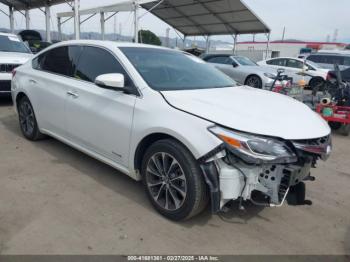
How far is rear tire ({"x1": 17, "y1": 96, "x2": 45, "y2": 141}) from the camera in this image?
4884 millimetres

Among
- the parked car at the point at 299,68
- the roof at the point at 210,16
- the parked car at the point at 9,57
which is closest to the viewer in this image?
the parked car at the point at 9,57

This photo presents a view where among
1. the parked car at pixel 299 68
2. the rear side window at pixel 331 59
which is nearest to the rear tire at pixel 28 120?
the parked car at pixel 299 68

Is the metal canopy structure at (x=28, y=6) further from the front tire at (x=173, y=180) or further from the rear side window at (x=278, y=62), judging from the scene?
the front tire at (x=173, y=180)

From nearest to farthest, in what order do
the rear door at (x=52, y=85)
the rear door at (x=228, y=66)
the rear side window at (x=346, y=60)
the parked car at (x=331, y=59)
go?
the rear door at (x=52, y=85) < the rear door at (x=228, y=66) < the rear side window at (x=346, y=60) < the parked car at (x=331, y=59)

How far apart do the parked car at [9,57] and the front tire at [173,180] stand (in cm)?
566

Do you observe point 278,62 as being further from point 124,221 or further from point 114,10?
point 124,221

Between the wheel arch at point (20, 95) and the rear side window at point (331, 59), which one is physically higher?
the rear side window at point (331, 59)

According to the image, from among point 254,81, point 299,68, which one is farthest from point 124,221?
point 299,68

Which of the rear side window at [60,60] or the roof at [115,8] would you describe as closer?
the rear side window at [60,60]

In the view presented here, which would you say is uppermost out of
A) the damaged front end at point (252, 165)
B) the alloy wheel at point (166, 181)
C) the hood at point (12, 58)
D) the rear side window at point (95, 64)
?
the rear side window at point (95, 64)

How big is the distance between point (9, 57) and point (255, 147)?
701 cm

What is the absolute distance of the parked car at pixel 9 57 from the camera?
23.8ft

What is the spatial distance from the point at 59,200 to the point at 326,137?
272cm

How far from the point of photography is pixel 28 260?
2.41m
